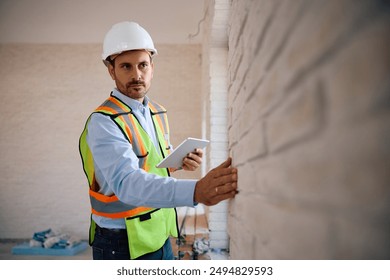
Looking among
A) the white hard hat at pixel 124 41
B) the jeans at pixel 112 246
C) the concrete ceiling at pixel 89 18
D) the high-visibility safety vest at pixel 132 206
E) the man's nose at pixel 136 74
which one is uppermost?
the concrete ceiling at pixel 89 18

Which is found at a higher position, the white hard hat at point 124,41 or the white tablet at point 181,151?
the white hard hat at point 124,41

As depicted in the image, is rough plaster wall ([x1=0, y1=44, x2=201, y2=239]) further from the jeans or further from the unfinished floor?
the jeans

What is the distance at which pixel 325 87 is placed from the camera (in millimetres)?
380

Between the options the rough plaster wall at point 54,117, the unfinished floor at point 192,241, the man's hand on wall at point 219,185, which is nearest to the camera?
the man's hand on wall at point 219,185

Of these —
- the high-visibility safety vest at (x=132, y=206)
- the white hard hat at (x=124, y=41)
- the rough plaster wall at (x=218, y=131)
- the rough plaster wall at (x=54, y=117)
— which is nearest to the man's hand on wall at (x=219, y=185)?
the high-visibility safety vest at (x=132, y=206)

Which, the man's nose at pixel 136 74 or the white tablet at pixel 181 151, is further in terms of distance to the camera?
the man's nose at pixel 136 74

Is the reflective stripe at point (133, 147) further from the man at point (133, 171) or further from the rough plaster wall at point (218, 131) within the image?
the rough plaster wall at point (218, 131)

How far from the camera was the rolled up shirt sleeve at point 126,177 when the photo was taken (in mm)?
1181

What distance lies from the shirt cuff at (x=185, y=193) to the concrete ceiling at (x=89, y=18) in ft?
13.8

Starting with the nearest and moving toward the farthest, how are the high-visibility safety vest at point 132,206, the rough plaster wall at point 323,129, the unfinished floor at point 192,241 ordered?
the rough plaster wall at point 323,129
the high-visibility safety vest at point 132,206
the unfinished floor at point 192,241

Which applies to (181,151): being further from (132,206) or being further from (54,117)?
(54,117)
